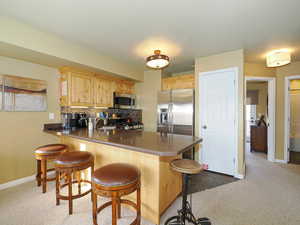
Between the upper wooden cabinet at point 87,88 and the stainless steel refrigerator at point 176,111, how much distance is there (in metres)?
1.32

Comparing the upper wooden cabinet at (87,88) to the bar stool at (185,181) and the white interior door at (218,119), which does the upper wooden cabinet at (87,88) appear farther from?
the bar stool at (185,181)

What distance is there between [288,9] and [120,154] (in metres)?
2.81

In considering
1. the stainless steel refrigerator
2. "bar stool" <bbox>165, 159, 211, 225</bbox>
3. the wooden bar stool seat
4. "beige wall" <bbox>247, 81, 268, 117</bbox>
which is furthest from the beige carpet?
"beige wall" <bbox>247, 81, 268, 117</bbox>

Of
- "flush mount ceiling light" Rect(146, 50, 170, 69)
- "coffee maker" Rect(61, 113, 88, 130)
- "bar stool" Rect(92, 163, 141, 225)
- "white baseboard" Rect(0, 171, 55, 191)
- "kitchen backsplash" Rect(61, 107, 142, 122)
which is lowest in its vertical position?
"white baseboard" Rect(0, 171, 55, 191)

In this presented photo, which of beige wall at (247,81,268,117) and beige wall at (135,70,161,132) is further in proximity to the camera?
beige wall at (247,81,268,117)

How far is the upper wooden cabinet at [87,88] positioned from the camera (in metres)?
2.92

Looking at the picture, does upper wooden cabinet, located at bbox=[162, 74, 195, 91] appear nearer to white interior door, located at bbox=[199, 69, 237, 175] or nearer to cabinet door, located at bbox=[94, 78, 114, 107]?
white interior door, located at bbox=[199, 69, 237, 175]

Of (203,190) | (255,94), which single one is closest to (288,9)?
(203,190)

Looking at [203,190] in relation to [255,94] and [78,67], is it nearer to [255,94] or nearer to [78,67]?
[78,67]

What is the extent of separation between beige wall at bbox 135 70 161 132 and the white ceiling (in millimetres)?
1355

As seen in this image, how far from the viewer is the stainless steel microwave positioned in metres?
3.93

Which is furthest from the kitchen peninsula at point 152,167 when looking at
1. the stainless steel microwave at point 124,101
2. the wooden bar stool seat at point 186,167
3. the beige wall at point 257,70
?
the beige wall at point 257,70

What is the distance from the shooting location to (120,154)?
1.93 metres

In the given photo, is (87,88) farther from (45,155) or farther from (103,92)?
(45,155)
